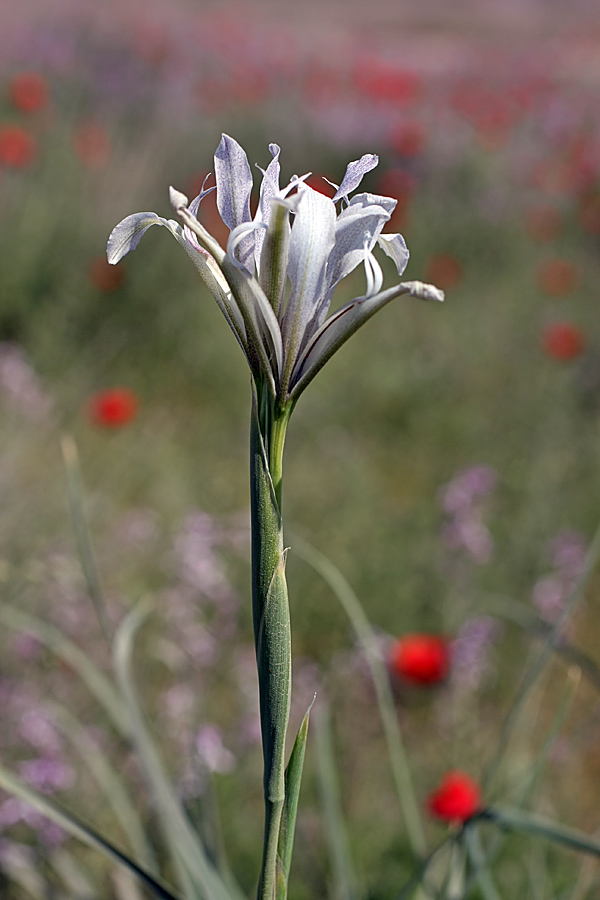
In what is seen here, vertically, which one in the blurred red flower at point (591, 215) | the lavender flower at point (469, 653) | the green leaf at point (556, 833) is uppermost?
the blurred red flower at point (591, 215)

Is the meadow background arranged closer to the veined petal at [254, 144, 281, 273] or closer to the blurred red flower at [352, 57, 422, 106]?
the blurred red flower at [352, 57, 422, 106]

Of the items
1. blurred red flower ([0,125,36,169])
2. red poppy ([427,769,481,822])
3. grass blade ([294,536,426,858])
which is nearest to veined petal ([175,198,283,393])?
grass blade ([294,536,426,858])

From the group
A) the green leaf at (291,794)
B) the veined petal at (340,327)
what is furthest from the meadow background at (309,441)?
the veined petal at (340,327)

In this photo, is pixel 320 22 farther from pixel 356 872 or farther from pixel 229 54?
pixel 356 872

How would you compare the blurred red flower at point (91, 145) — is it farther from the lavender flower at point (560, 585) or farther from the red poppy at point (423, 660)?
the red poppy at point (423, 660)

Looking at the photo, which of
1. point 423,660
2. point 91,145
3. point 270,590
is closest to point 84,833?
point 270,590

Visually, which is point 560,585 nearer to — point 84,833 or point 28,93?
point 84,833

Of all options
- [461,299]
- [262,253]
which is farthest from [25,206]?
[262,253]
